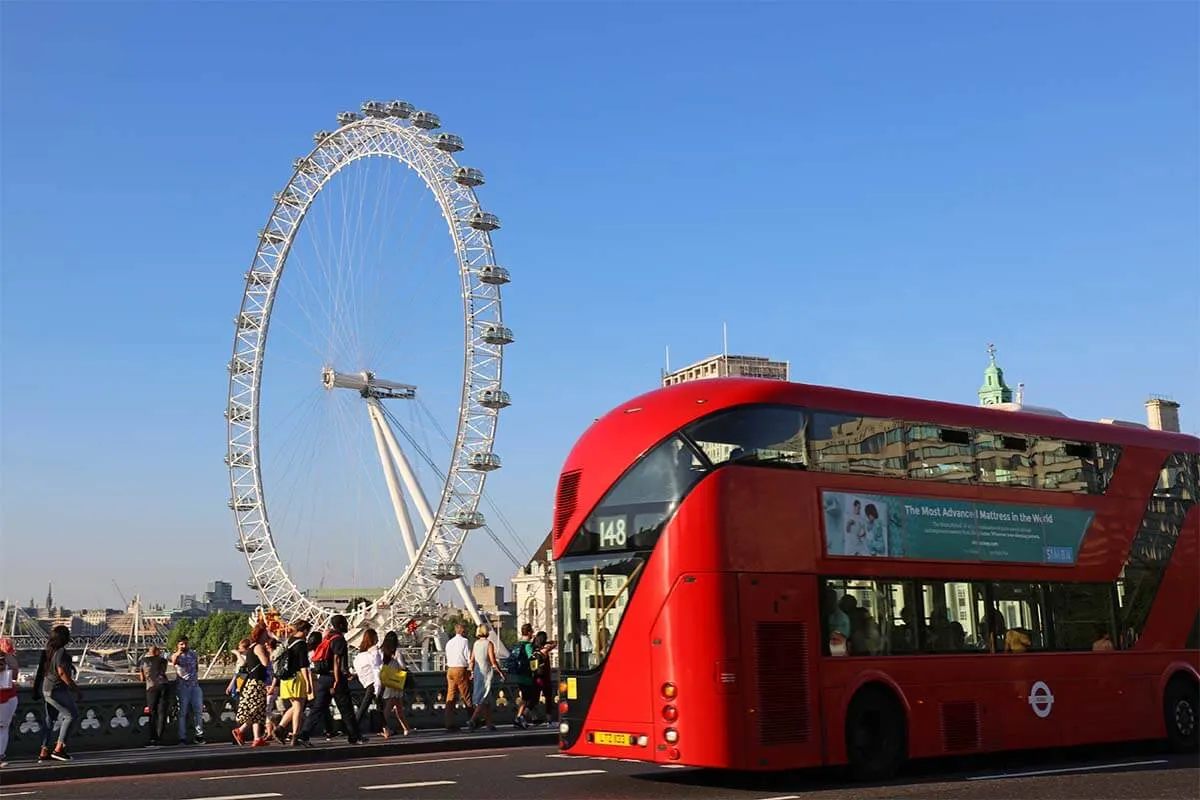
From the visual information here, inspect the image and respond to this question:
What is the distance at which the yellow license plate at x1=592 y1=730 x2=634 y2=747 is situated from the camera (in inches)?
551

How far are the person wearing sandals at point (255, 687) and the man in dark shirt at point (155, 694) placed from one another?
1.38 metres

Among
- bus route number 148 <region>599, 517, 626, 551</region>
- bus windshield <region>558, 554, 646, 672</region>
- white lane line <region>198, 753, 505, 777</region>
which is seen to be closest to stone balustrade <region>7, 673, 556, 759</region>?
white lane line <region>198, 753, 505, 777</region>

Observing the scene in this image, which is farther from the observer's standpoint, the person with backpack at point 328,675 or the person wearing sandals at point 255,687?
the person wearing sandals at point 255,687

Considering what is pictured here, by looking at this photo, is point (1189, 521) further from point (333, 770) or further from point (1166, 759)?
point (333, 770)

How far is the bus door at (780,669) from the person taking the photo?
1370 cm

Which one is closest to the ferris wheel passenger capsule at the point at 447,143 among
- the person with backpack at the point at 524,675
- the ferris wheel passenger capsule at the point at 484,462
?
the ferris wheel passenger capsule at the point at 484,462

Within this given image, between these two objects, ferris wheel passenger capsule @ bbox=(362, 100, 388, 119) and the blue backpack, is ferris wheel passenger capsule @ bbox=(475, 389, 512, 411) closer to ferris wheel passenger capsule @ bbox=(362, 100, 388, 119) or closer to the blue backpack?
ferris wheel passenger capsule @ bbox=(362, 100, 388, 119)

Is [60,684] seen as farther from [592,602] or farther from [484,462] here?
[484,462]

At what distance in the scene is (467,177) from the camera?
49219 millimetres

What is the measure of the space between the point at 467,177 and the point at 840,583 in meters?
36.8

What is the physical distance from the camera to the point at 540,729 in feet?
75.2

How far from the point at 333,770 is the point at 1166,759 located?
10716 millimetres

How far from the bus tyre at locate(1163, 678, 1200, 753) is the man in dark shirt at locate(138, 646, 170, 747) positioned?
14.3 metres

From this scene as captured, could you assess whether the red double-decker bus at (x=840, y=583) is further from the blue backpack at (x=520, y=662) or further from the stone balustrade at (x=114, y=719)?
the blue backpack at (x=520, y=662)
